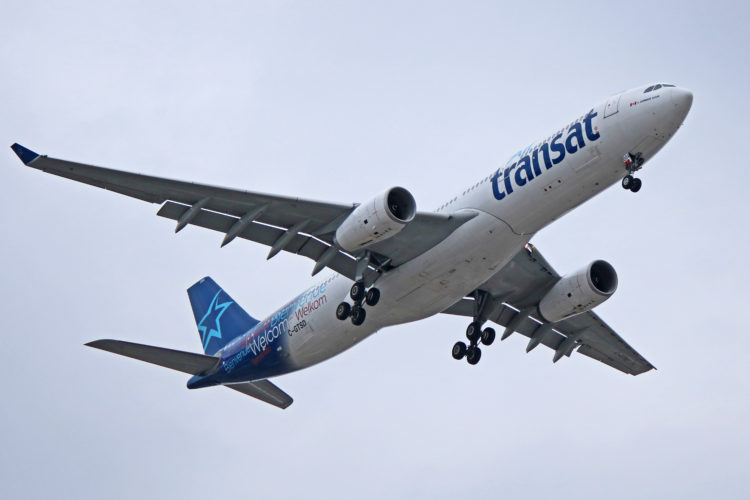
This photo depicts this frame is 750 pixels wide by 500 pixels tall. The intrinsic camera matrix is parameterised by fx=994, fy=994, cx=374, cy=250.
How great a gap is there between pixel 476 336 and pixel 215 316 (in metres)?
10.5

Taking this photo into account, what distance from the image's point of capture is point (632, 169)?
26.7m

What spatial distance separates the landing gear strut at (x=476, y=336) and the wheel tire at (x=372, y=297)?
17.5ft

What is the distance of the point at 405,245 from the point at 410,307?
89.8 inches

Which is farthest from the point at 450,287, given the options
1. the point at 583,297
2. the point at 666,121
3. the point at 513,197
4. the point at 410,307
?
the point at 666,121

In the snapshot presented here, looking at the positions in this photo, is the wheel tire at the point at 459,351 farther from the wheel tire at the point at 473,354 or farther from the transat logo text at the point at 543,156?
the transat logo text at the point at 543,156

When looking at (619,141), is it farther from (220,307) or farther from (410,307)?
(220,307)

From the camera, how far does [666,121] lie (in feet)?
85.6

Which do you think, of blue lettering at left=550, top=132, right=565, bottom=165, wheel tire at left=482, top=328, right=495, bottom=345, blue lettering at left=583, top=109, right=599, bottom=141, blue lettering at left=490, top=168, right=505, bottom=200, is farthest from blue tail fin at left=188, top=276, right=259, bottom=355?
blue lettering at left=583, top=109, right=599, bottom=141

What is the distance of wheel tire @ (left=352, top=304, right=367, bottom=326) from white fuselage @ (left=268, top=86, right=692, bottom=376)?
18.2 inches

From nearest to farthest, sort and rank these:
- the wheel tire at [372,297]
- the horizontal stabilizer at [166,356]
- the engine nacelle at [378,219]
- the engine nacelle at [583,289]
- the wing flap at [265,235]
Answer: the engine nacelle at [378,219]
the wing flap at [265,235]
the wheel tire at [372,297]
the horizontal stabilizer at [166,356]
the engine nacelle at [583,289]

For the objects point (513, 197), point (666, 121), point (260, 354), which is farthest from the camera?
point (260, 354)

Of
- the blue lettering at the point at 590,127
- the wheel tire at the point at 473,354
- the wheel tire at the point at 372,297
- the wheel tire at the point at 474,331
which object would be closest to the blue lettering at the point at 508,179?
the blue lettering at the point at 590,127

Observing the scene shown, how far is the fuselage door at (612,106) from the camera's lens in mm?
→ 26844

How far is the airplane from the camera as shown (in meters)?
26.8
